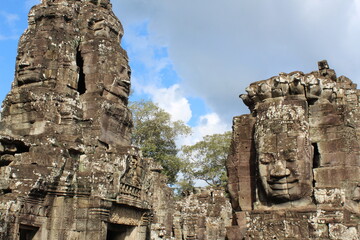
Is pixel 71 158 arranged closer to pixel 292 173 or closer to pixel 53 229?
pixel 53 229

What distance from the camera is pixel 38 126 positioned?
37.1 feet

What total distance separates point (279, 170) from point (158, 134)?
26.3m

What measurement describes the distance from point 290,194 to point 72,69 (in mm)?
7879

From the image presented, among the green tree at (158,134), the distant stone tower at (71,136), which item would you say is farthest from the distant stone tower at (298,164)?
the green tree at (158,134)

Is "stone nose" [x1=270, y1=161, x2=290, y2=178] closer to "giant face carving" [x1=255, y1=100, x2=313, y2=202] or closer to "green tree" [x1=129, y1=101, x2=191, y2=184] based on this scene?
"giant face carving" [x1=255, y1=100, x2=313, y2=202]

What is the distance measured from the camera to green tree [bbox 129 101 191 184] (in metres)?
32.6

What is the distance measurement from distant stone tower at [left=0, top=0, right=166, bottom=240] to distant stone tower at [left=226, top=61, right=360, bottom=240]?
435 centimetres

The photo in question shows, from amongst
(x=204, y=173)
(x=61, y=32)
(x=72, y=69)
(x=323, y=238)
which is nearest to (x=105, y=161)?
(x=72, y=69)

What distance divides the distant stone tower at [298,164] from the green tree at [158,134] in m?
24.1

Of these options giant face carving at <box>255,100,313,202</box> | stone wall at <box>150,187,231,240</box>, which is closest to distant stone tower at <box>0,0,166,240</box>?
giant face carving at <box>255,100,313,202</box>

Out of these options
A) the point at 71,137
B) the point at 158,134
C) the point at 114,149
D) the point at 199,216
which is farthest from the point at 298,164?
the point at 158,134

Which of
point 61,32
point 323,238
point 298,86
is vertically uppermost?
point 61,32

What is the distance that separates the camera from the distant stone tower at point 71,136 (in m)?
10.2

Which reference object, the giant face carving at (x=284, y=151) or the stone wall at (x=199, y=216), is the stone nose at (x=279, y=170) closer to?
the giant face carving at (x=284, y=151)
